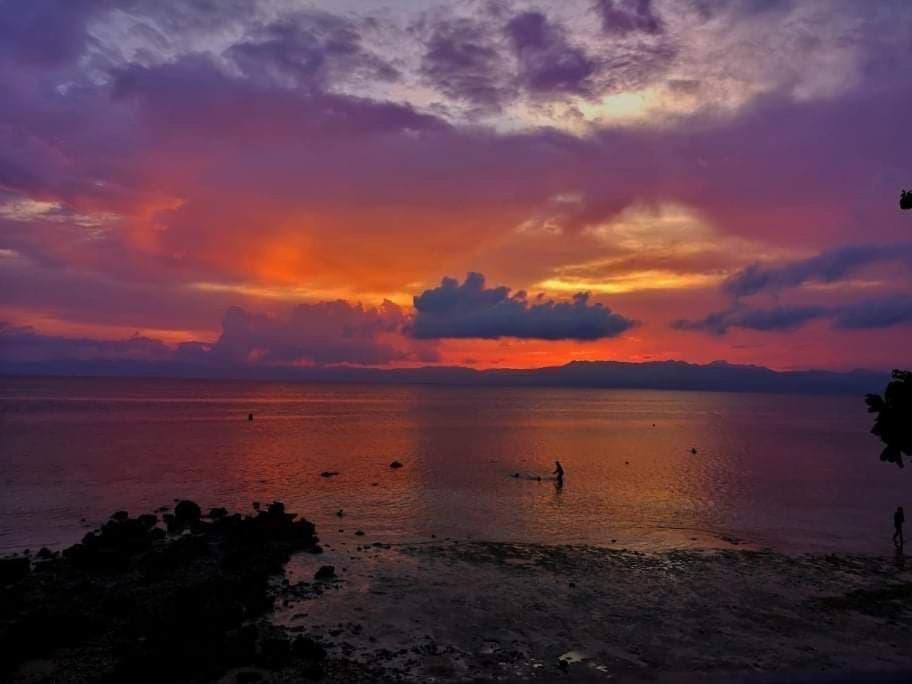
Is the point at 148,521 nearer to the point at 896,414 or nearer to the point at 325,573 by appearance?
the point at 325,573

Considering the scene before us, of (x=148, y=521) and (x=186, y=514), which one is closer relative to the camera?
(x=148, y=521)

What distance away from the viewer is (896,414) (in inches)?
728

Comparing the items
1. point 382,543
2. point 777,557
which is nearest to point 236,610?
point 382,543

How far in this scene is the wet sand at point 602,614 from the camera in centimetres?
2369

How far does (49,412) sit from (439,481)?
485 feet

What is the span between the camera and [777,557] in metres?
39.9

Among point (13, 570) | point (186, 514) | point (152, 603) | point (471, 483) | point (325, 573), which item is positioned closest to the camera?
point (152, 603)

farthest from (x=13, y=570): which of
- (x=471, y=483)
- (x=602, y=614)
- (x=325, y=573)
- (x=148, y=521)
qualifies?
(x=471, y=483)

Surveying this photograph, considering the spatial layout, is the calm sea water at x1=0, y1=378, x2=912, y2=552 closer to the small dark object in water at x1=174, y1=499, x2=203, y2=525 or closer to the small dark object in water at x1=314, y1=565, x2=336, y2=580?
the small dark object in water at x1=174, y1=499, x2=203, y2=525

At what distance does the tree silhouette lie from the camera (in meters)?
18.3

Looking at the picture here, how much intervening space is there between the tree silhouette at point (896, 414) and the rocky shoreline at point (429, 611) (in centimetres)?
955

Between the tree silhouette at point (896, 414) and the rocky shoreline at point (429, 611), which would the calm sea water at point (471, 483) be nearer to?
the rocky shoreline at point (429, 611)

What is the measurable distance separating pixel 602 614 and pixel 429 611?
25.3 ft

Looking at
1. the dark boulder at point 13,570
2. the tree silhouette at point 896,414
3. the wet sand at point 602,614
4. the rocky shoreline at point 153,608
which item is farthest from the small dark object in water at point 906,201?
the dark boulder at point 13,570
